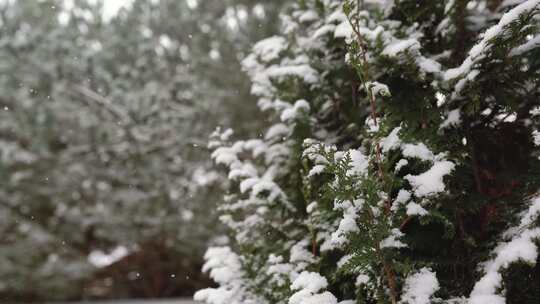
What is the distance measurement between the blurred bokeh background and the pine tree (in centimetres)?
310

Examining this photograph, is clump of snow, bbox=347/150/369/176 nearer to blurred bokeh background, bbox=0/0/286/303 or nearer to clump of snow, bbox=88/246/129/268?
blurred bokeh background, bbox=0/0/286/303

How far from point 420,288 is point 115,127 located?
5427 mm

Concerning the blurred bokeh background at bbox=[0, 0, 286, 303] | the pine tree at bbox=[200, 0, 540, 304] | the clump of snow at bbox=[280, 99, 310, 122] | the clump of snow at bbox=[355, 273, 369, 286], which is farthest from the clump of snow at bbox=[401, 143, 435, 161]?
the blurred bokeh background at bbox=[0, 0, 286, 303]

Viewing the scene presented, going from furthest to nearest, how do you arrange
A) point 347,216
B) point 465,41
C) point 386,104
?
1. point 465,41
2. point 386,104
3. point 347,216

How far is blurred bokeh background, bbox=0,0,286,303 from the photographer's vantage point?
598cm

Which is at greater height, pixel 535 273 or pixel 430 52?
pixel 430 52

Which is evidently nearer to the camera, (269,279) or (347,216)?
(347,216)

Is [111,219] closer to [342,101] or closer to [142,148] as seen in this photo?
[142,148]

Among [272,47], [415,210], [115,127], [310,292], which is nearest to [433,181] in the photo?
[415,210]

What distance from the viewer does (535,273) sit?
194cm

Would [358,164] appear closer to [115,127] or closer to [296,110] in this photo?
[296,110]

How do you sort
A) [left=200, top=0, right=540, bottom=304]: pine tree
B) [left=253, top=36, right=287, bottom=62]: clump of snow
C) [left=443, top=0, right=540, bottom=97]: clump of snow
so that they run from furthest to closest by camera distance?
[left=253, top=36, right=287, bottom=62]: clump of snow, [left=200, top=0, right=540, bottom=304]: pine tree, [left=443, top=0, right=540, bottom=97]: clump of snow

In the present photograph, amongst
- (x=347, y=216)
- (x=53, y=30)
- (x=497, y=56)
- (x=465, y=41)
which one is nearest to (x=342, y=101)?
(x=465, y=41)

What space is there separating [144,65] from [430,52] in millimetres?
4896
